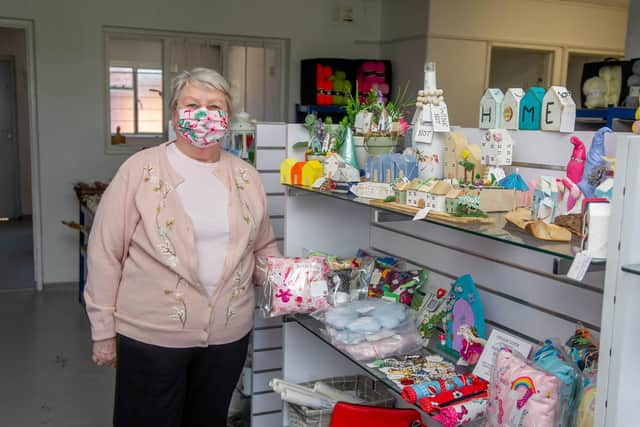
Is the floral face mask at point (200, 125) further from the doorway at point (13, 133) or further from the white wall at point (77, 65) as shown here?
the doorway at point (13, 133)

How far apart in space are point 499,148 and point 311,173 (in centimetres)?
70

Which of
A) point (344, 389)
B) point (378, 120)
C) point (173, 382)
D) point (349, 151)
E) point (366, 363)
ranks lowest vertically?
point (344, 389)

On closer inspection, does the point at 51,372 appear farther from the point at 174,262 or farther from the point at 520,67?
the point at 520,67

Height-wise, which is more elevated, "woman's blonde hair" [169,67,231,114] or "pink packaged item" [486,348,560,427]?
"woman's blonde hair" [169,67,231,114]

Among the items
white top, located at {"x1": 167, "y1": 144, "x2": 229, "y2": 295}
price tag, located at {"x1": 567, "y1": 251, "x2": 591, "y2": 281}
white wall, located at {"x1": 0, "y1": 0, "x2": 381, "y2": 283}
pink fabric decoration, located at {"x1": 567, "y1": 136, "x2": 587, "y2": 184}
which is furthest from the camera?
white wall, located at {"x1": 0, "y1": 0, "x2": 381, "y2": 283}

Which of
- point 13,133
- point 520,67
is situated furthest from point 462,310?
point 13,133

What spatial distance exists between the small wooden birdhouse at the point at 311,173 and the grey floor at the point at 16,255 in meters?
4.45

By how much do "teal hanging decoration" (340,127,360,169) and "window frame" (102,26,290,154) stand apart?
13.7 feet

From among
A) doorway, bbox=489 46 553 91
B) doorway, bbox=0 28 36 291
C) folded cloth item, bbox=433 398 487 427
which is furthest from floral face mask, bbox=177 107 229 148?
doorway, bbox=0 28 36 291

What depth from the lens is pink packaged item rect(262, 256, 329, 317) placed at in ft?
7.52

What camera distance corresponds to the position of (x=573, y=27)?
6.68 meters

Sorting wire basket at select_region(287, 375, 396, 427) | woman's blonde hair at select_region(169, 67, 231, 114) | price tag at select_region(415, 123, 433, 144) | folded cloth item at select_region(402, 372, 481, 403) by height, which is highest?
woman's blonde hair at select_region(169, 67, 231, 114)

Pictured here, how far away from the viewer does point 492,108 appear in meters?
1.98

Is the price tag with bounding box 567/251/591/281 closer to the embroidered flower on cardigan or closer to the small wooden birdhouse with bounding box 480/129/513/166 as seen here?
the small wooden birdhouse with bounding box 480/129/513/166
